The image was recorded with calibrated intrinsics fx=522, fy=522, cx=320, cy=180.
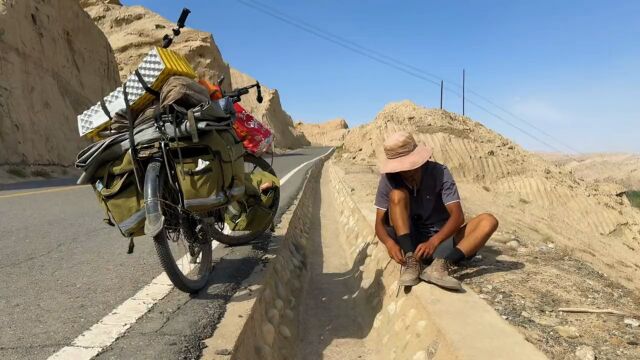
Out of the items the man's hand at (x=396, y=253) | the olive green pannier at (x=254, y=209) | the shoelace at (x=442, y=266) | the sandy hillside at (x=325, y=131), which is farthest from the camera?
the sandy hillside at (x=325, y=131)

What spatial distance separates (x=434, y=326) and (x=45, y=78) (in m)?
23.0

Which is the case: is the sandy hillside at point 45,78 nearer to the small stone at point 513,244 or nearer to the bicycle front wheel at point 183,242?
the bicycle front wheel at point 183,242

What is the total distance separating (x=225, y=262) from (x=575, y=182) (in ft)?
62.6

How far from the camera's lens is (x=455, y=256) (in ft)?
14.0

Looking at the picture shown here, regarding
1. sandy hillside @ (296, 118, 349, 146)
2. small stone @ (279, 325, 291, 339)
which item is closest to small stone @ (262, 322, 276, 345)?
small stone @ (279, 325, 291, 339)

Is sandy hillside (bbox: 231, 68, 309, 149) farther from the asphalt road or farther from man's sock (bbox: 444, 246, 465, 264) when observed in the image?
man's sock (bbox: 444, 246, 465, 264)

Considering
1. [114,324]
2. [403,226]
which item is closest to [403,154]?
[403,226]

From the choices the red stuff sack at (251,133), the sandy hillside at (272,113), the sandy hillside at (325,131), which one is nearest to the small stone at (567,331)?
the red stuff sack at (251,133)

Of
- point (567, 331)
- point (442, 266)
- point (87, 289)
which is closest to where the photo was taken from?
point (567, 331)

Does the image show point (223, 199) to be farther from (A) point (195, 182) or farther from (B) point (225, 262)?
(B) point (225, 262)

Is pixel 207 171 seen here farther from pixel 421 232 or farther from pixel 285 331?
pixel 421 232

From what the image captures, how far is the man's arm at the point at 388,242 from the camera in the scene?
4219 mm

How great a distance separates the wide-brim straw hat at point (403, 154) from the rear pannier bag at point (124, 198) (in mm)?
1909

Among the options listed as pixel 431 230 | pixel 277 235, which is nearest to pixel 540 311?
pixel 431 230
